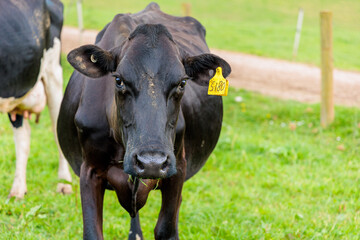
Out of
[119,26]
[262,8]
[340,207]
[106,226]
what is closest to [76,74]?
[119,26]

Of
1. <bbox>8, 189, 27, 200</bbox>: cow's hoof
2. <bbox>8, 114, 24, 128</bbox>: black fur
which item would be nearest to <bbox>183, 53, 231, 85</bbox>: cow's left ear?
<bbox>8, 189, 27, 200</bbox>: cow's hoof

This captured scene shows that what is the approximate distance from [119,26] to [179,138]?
1.02 metres

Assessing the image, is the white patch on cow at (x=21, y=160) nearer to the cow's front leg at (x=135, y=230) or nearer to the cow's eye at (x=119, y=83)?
the cow's front leg at (x=135, y=230)

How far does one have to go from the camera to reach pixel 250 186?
219 inches

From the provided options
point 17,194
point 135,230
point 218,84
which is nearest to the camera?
point 218,84

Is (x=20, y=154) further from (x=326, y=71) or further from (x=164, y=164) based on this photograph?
(x=326, y=71)

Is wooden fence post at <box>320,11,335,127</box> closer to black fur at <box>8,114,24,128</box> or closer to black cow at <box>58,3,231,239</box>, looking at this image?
black cow at <box>58,3,231,239</box>

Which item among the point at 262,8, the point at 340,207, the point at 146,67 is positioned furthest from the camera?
the point at 262,8

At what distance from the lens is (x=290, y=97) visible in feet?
32.3

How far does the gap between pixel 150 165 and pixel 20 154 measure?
315cm

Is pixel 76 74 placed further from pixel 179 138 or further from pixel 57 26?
pixel 57 26

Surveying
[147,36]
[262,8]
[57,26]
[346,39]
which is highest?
[147,36]

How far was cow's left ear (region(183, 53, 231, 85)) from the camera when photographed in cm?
319

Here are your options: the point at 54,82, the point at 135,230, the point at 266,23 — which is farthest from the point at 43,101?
the point at 266,23
